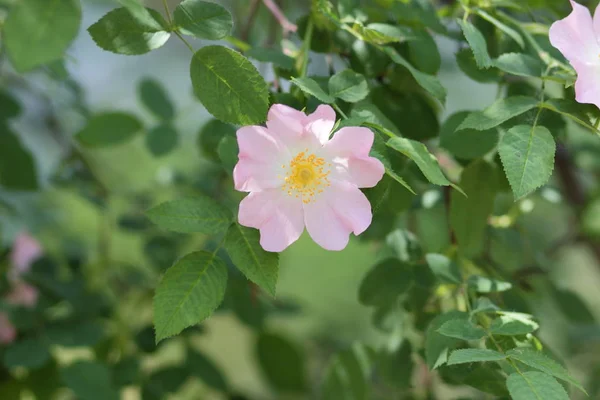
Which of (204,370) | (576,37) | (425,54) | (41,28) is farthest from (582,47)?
(204,370)

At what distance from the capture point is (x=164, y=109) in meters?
0.87

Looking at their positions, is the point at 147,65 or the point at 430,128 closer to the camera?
the point at 430,128

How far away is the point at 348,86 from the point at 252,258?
0.14 meters

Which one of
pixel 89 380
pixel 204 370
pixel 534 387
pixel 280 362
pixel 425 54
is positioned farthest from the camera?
pixel 280 362

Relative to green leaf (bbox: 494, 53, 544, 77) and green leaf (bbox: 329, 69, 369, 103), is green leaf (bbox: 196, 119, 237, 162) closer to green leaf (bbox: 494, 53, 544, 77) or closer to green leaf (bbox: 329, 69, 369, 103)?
green leaf (bbox: 329, 69, 369, 103)

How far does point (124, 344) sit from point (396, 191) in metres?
0.49

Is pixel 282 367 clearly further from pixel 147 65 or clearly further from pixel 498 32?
pixel 147 65

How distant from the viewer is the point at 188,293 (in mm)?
455

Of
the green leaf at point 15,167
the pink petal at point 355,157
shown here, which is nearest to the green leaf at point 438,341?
the pink petal at point 355,157

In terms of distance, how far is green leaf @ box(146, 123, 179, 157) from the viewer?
805mm

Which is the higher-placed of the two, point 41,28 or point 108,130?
point 41,28

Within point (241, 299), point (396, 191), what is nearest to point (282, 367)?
point (241, 299)

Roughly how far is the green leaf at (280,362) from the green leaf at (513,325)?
62 centimetres

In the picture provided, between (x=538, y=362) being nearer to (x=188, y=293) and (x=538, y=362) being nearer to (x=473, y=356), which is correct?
(x=473, y=356)
